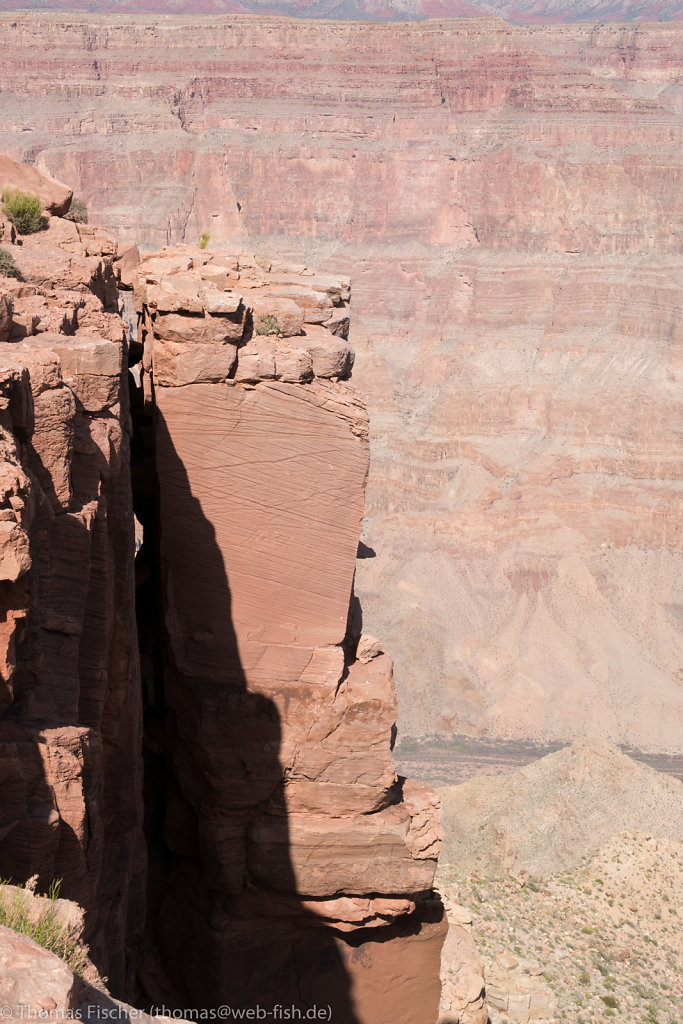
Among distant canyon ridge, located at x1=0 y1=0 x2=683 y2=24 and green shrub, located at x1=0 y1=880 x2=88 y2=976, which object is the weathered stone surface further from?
distant canyon ridge, located at x1=0 y1=0 x2=683 y2=24

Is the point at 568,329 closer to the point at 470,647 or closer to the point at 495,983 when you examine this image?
the point at 470,647

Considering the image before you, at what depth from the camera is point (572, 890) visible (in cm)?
2192

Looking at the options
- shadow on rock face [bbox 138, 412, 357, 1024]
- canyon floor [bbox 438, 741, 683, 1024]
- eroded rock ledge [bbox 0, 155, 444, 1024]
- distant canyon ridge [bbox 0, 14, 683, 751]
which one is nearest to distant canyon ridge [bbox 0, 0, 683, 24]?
distant canyon ridge [bbox 0, 14, 683, 751]

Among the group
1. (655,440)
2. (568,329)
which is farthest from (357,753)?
(568,329)

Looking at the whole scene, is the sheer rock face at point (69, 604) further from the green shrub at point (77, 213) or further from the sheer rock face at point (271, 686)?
the green shrub at point (77, 213)

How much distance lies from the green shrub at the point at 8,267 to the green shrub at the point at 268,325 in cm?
269

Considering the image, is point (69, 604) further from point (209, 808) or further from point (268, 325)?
point (268, 325)

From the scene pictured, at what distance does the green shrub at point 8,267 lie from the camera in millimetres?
10188

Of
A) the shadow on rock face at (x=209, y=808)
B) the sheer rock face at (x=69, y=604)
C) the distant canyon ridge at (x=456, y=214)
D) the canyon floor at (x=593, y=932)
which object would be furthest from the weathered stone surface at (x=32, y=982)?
the distant canyon ridge at (x=456, y=214)

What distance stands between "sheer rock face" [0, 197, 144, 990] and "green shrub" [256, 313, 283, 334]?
69.6 inches

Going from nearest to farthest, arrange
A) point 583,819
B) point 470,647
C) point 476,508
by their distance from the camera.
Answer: point 583,819, point 470,647, point 476,508

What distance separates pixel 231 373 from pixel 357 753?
430 centimetres

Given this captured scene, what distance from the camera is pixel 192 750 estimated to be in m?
12.1

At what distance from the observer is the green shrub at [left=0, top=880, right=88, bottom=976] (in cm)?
469
